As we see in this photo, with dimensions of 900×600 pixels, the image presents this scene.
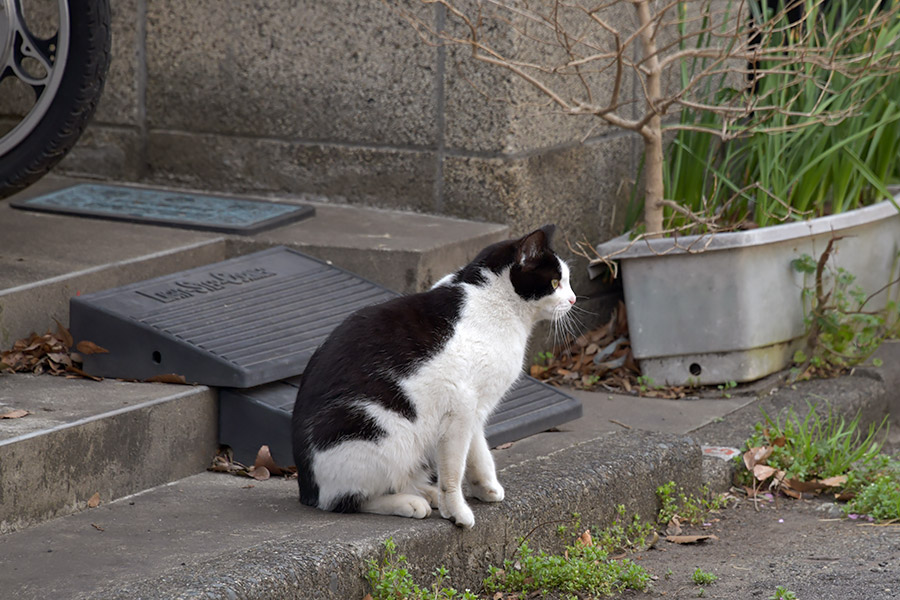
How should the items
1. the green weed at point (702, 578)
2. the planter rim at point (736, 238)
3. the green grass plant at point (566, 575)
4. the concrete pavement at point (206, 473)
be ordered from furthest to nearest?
the planter rim at point (736, 238) → the green weed at point (702, 578) → the green grass plant at point (566, 575) → the concrete pavement at point (206, 473)

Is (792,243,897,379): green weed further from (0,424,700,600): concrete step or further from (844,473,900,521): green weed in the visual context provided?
(0,424,700,600): concrete step

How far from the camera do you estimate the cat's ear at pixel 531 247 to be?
2686 millimetres

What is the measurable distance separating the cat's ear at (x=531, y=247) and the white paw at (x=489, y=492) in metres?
0.56

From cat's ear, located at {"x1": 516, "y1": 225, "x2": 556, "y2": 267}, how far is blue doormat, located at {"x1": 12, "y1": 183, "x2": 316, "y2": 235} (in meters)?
1.71

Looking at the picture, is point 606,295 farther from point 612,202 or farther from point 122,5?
point 122,5

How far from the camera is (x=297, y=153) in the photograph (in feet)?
15.4

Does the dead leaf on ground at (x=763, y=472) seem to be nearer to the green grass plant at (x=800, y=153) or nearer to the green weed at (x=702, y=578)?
the green weed at (x=702, y=578)

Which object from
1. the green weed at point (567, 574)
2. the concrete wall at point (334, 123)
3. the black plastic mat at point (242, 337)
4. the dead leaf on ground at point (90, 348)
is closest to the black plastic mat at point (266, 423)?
the black plastic mat at point (242, 337)

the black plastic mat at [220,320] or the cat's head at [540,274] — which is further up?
the cat's head at [540,274]

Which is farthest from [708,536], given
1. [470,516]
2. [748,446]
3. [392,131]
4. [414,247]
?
[392,131]

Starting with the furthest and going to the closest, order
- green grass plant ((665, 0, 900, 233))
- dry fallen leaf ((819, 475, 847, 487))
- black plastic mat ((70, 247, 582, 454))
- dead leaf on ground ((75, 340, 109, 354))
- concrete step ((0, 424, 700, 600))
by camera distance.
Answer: green grass plant ((665, 0, 900, 233)) → dry fallen leaf ((819, 475, 847, 487)) → dead leaf on ground ((75, 340, 109, 354)) → black plastic mat ((70, 247, 582, 454)) → concrete step ((0, 424, 700, 600))

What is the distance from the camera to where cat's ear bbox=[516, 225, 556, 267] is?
2686mm

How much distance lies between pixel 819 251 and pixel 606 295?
0.94 meters

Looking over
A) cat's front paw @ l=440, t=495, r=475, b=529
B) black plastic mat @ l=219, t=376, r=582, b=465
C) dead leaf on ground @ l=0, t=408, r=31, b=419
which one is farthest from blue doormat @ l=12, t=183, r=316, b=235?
cat's front paw @ l=440, t=495, r=475, b=529
